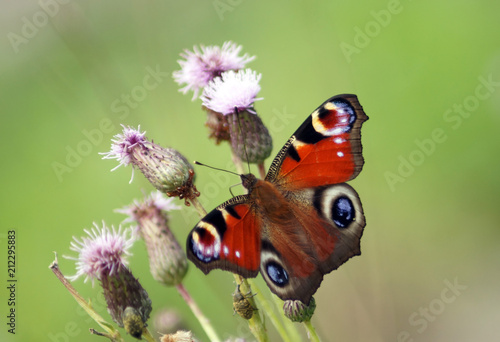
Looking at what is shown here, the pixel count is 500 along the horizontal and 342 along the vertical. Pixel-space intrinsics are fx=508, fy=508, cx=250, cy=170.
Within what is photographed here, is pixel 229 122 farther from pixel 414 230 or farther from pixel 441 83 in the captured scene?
pixel 441 83

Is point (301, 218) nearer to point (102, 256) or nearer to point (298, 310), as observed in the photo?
point (298, 310)

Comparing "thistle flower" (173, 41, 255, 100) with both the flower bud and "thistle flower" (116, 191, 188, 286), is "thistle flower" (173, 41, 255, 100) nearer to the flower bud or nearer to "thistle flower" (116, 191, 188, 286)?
"thistle flower" (116, 191, 188, 286)

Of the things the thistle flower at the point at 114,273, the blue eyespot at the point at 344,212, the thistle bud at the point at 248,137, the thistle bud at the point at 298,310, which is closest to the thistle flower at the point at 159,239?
the thistle flower at the point at 114,273

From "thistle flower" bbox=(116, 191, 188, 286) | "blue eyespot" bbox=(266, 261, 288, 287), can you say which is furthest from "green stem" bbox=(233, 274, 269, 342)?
"thistle flower" bbox=(116, 191, 188, 286)

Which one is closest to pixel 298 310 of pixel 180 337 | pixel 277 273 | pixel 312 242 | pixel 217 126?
pixel 277 273

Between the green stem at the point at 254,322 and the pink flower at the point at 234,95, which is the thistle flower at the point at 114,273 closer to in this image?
the green stem at the point at 254,322
